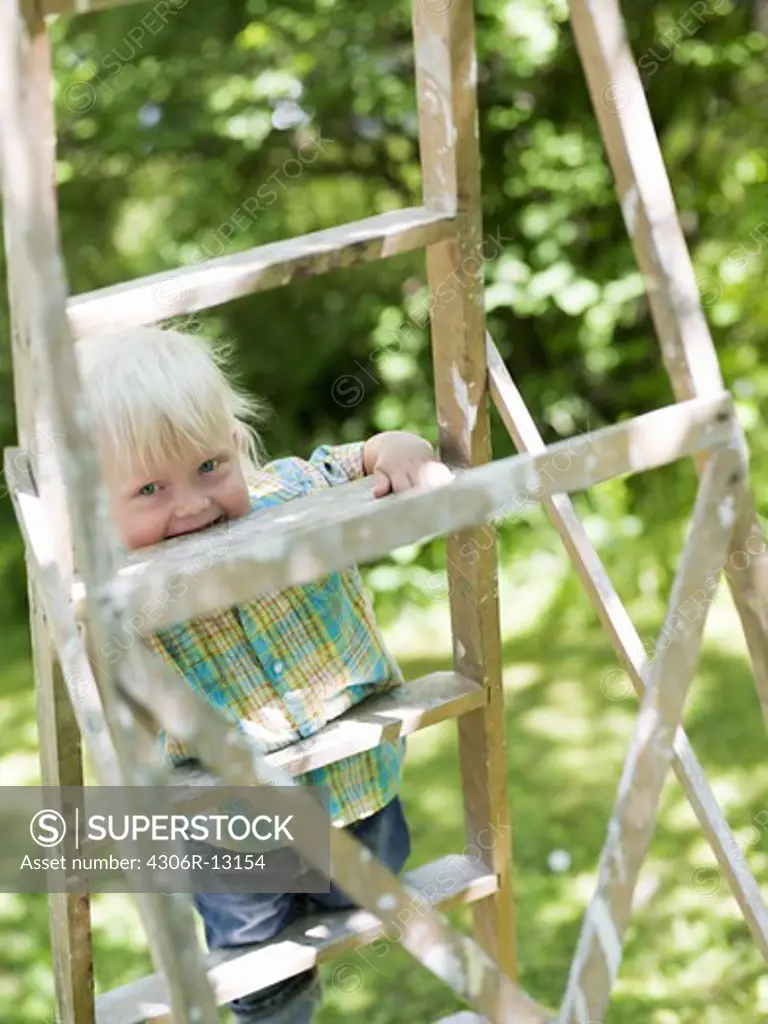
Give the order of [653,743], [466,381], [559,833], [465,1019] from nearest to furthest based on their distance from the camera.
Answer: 1. [653,743]
2. [466,381]
3. [465,1019]
4. [559,833]

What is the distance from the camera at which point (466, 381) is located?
258cm

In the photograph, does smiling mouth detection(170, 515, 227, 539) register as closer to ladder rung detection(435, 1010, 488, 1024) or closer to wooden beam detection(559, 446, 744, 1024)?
wooden beam detection(559, 446, 744, 1024)

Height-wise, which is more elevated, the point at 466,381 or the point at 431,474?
the point at 466,381

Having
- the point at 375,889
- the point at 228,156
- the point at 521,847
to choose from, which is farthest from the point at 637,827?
the point at 228,156

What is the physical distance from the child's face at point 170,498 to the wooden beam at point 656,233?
632mm

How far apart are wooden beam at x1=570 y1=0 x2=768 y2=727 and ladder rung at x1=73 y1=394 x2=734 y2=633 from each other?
0.23ft

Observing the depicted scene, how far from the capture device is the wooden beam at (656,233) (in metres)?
2.12

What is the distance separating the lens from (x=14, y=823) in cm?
418

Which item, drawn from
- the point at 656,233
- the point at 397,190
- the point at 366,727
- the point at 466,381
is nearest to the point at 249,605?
the point at 366,727

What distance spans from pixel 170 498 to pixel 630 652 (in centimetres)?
76

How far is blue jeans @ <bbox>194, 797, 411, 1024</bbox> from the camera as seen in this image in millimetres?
2596

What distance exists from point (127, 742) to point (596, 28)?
1007 mm
